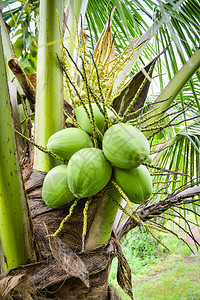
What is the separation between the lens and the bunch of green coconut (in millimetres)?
663

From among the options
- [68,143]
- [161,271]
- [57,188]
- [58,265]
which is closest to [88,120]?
[68,143]

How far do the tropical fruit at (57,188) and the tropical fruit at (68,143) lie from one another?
0.05 meters

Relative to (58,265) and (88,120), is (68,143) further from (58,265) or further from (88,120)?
(58,265)

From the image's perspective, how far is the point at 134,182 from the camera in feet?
2.30

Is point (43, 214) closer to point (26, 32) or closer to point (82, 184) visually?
point (82, 184)

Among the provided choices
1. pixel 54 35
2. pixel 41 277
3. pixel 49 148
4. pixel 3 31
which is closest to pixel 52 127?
pixel 49 148

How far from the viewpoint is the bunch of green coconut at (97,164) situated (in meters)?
0.66

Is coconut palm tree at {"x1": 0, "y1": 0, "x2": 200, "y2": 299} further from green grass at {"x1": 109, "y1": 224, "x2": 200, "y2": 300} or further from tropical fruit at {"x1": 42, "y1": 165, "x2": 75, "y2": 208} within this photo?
green grass at {"x1": 109, "y1": 224, "x2": 200, "y2": 300}

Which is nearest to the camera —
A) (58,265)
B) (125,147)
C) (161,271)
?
(125,147)

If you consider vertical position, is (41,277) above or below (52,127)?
below

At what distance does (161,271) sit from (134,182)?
5805 millimetres

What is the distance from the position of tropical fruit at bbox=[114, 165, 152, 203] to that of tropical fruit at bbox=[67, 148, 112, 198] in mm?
30

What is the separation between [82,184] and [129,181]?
12 cm

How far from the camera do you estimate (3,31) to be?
4.58ft
